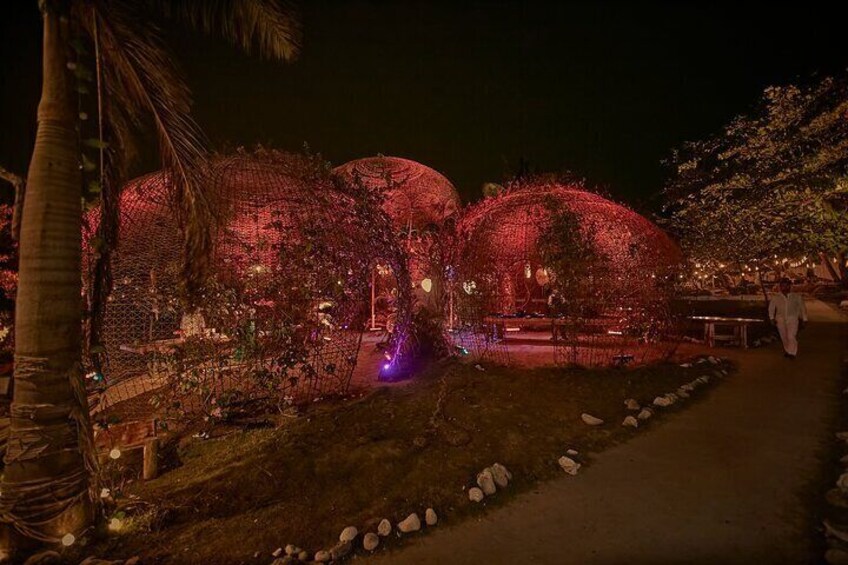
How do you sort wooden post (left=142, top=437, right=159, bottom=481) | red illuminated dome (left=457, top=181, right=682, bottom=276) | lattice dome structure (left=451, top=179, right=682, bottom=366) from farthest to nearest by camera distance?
red illuminated dome (left=457, top=181, right=682, bottom=276), lattice dome structure (left=451, top=179, right=682, bottom=366), wooden post (left=142, top=437, right=159, bottom=481)

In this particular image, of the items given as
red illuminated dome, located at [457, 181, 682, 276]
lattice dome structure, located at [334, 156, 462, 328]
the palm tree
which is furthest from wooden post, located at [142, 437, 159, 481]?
red illuminated dome, located at [457, 181, 682, 276]

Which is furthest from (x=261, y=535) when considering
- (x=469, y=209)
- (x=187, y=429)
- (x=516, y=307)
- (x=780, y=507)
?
(x=516, y=307)

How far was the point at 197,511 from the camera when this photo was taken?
3.87m

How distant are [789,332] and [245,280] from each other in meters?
10.7

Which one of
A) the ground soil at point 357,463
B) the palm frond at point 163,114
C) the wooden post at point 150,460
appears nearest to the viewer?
the ground soil at point 357,463

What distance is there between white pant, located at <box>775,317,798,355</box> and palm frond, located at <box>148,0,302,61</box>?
1071cm

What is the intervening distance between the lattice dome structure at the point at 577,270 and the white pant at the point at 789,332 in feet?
7.05

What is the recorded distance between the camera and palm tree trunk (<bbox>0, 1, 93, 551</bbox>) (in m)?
3.21

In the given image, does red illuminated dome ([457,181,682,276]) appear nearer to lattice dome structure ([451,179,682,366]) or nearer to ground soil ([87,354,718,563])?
lattice dome structure ([451,179,682,366])

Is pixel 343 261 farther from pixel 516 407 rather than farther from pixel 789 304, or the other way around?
pixel 789 304

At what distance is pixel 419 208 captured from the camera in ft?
37.6

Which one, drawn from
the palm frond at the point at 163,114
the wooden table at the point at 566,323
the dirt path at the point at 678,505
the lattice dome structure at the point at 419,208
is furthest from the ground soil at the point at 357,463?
the lattice dome structure at the point at 419,208

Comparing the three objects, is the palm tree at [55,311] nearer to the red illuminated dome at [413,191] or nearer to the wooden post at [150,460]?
the wooden post at [150,460]

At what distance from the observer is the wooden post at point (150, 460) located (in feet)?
15.4
